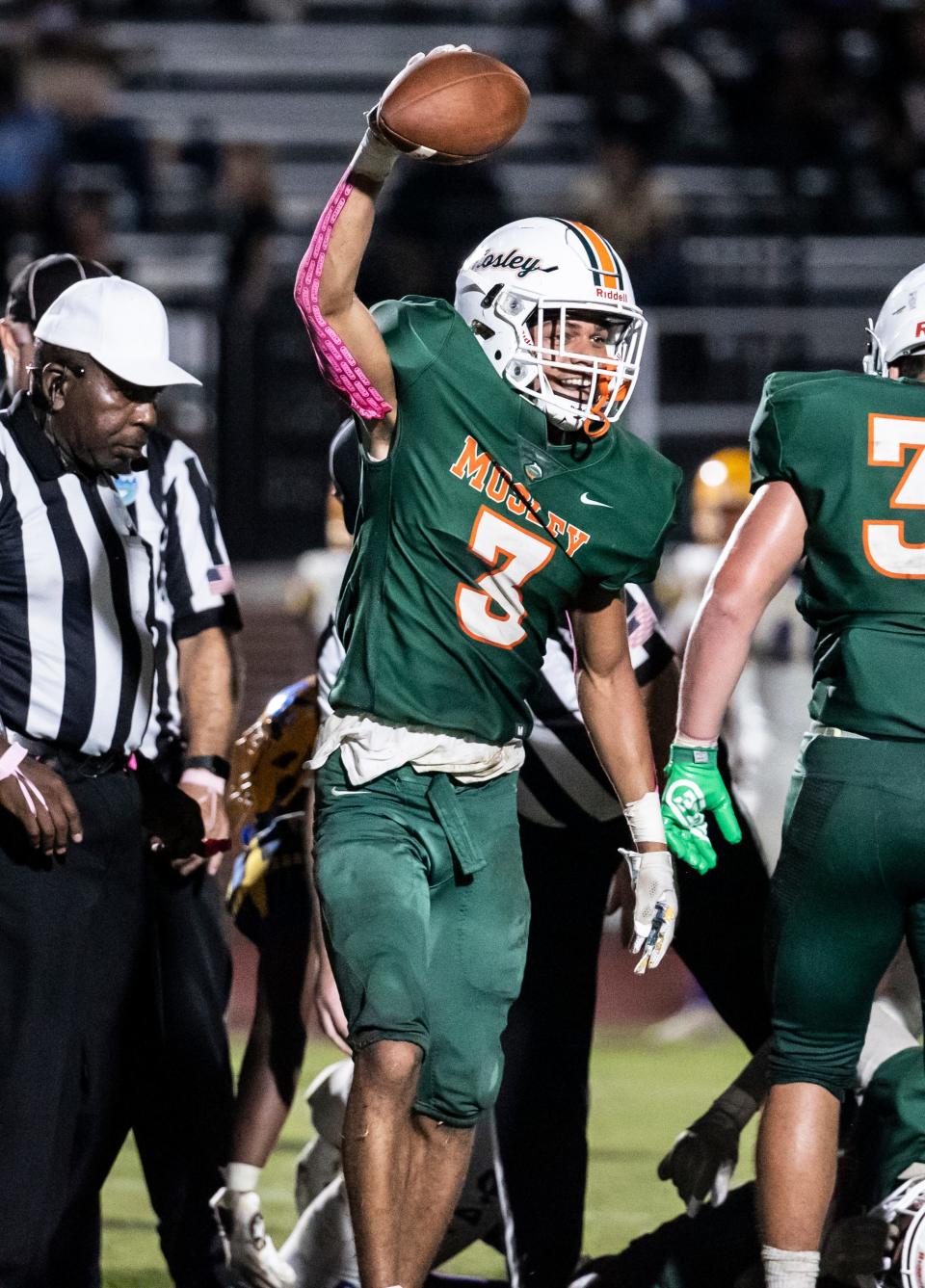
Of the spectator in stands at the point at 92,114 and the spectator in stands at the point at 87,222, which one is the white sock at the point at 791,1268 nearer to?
the spectator in stands at the point at 87,222

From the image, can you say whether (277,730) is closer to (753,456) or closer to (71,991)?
(71,991)

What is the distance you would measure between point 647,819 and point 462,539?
0.54 metres

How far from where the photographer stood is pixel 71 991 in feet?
9.87

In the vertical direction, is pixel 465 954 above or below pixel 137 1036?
above

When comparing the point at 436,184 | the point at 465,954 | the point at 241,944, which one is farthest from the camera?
the point at 436,184

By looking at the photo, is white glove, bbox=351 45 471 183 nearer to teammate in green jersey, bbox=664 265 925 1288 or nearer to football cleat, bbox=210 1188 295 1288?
teammate in green jersey, bbox=664 265 925 1288

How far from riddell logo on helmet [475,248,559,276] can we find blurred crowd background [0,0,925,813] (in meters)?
3.63

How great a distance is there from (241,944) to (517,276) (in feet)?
17.3

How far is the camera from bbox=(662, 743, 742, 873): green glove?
3059 millimetres

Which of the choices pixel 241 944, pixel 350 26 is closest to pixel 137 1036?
pixel 241 944

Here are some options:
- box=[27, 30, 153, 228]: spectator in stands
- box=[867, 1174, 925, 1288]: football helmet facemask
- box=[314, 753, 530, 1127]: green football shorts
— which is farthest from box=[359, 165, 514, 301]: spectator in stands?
box=[867, 1174, 925, 1288]: football helmet facemask

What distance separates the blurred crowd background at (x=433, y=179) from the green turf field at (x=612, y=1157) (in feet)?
7.32

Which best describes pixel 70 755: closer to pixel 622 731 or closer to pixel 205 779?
pixel 205 779

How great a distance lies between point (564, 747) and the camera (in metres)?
3.52
